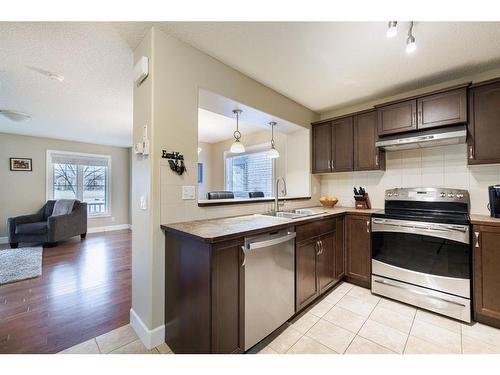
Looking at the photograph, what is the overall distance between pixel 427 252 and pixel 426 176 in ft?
3.40

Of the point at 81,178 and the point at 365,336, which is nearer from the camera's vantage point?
the point at 365,336

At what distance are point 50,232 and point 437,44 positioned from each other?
6.27m

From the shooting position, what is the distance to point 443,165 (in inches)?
101

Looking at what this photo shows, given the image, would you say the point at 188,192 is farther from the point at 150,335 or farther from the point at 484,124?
the point at 484,124

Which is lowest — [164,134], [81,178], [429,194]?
[429,194]

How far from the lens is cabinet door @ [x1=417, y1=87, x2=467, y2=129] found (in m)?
2.17

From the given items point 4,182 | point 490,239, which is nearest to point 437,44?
point 490,239

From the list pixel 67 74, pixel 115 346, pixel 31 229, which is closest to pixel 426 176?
pixel 115 346

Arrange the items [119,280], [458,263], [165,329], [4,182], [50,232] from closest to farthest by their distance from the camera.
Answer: [165,329] < [458,263] < [119,280] < [50,232] < [4,182]

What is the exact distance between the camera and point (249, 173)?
17.3 ft

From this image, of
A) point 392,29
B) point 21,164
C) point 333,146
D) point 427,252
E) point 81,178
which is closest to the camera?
point 392,29

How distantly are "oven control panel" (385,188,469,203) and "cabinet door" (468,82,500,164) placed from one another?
1.22ft

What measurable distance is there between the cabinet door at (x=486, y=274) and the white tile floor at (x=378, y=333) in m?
0.12
